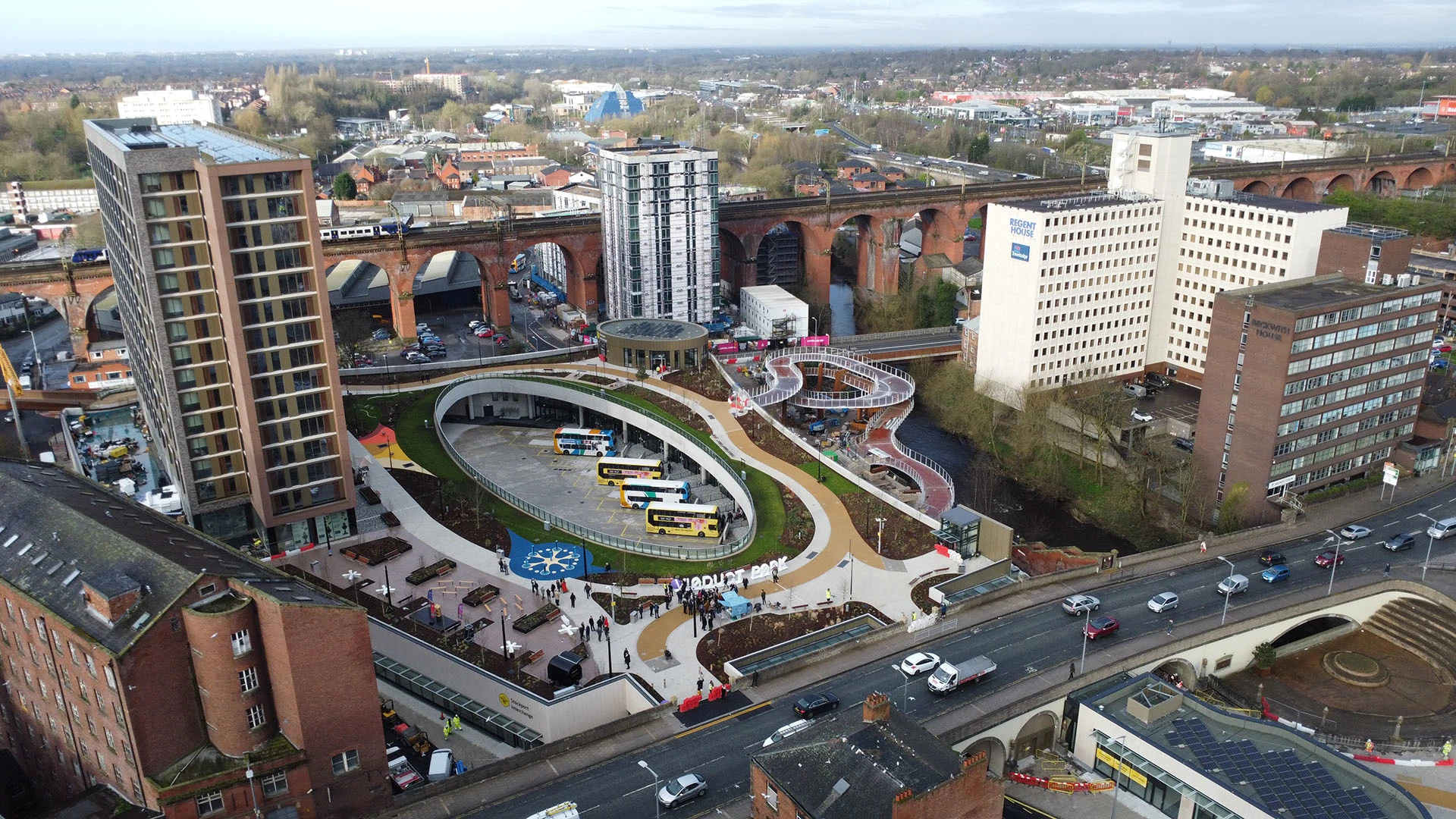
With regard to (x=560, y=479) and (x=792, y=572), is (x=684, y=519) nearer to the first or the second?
(x=792, y=572)

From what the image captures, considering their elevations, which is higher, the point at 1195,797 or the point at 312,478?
the point at 312,478

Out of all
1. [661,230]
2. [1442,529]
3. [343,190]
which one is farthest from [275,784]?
[343,190]

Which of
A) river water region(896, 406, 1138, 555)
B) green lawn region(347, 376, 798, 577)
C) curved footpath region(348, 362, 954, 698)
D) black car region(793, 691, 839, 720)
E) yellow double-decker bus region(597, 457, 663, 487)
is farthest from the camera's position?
yellow double-decker bus region(597, 457, 663, 487)

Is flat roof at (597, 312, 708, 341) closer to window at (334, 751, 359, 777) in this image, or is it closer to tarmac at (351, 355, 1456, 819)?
tarmac at (351, 355, 1456, 819)

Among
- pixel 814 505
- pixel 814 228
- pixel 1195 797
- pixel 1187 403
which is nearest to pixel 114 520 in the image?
pixel 814 505

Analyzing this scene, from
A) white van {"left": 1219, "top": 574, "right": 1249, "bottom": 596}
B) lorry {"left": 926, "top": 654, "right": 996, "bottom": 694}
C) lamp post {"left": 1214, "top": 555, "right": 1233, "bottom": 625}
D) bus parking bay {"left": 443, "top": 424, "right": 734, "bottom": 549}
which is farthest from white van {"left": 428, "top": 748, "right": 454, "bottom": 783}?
white van {"left": 1219, "top": 574, "right": 1249, "bottom": 596}

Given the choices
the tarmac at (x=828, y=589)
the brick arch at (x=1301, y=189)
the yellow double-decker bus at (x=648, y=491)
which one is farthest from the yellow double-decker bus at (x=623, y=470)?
the brick arch at (x=1301, y=189)

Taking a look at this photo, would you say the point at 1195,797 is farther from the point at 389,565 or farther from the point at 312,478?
the point at 312,478
